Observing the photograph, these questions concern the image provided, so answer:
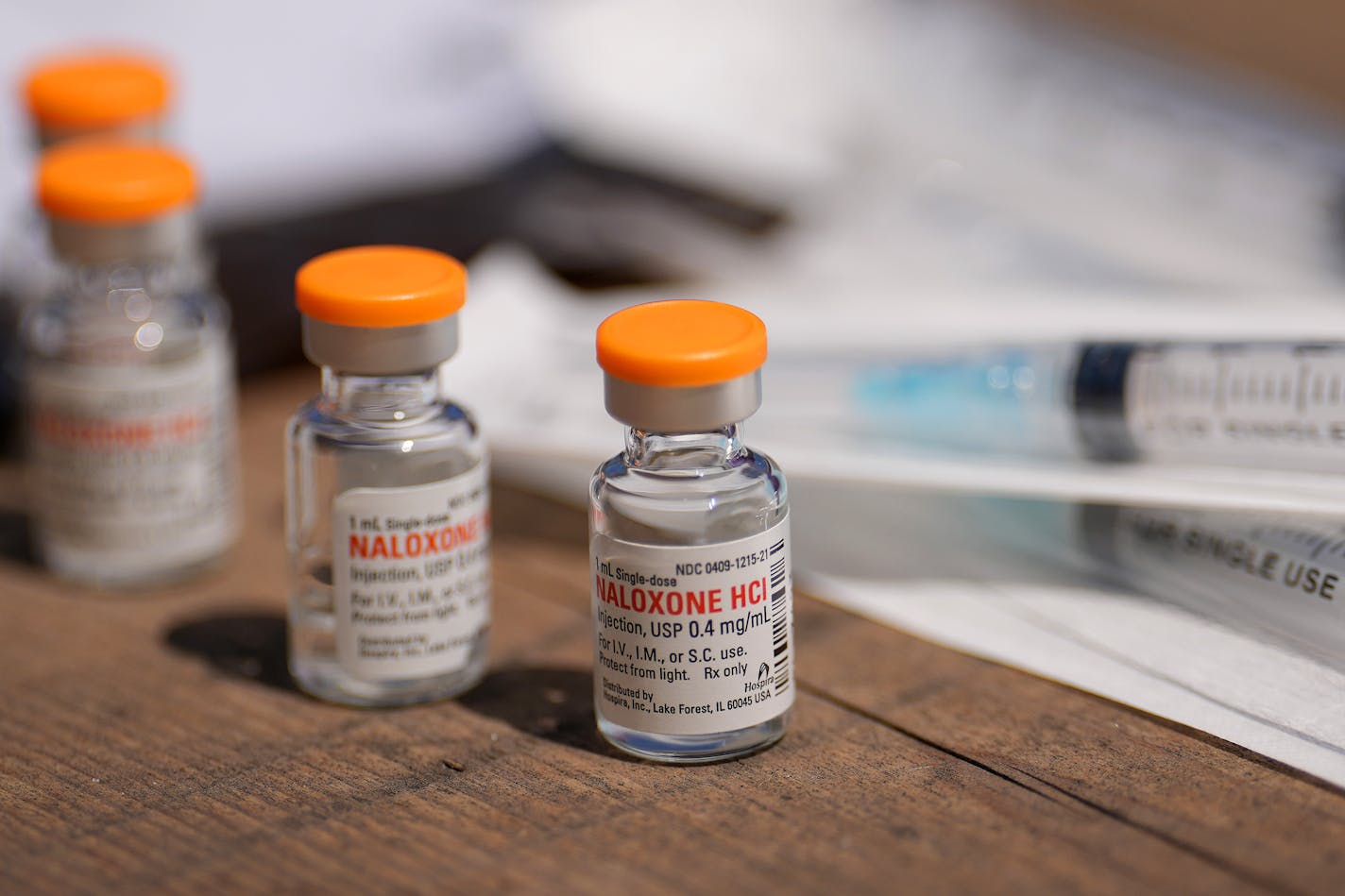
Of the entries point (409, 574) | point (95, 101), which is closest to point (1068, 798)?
point (409, 574)

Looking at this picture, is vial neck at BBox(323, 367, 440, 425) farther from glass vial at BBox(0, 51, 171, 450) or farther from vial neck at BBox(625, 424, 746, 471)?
glass vial at BBox(0, 51, 171, 450)

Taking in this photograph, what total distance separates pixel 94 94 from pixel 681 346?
0.41 metres

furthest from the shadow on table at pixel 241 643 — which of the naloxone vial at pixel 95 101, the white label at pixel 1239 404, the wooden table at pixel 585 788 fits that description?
the white label at pixel 1239 404

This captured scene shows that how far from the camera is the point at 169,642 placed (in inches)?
25.5

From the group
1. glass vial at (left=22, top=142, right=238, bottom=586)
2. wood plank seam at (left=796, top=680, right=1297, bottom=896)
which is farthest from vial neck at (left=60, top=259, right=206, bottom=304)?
wood plank seam at (left=796, top=680, right=1297, bottom=896)

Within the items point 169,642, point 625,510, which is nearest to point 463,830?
point 625,510

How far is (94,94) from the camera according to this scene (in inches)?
29.3

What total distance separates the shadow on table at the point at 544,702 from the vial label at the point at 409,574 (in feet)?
0.07

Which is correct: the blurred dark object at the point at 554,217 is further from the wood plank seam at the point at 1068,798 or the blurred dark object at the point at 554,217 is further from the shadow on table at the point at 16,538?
the wood plank seam at the point at 1068,798

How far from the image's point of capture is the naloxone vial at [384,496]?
54 centimetres

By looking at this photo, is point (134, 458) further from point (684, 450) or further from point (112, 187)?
point (684, 450)

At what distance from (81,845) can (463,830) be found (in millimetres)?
125

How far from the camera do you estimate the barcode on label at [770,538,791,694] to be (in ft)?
1.70

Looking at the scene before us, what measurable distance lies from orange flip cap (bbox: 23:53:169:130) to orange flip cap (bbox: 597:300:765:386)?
0.36 meters
